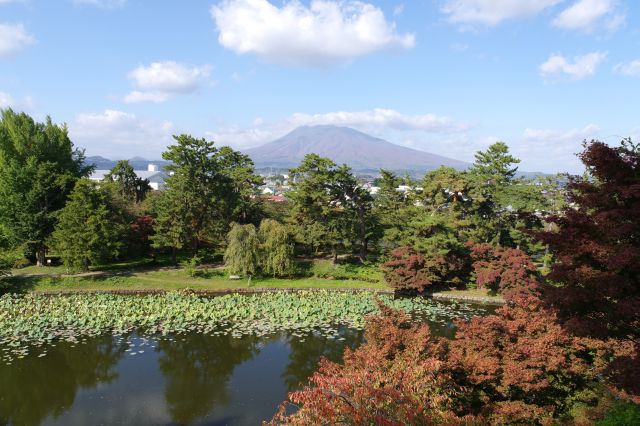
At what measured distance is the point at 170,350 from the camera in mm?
19875

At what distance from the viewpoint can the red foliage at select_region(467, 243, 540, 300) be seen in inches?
1079

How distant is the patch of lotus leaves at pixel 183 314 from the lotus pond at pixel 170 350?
6 centimetres

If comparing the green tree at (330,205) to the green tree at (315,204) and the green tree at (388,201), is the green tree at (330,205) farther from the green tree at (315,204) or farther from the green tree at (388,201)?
the green tree at (388,201)

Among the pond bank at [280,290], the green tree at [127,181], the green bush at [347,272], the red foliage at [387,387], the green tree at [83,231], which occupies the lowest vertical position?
the pond bank at [280,290]

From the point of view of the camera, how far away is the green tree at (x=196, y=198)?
107 feet

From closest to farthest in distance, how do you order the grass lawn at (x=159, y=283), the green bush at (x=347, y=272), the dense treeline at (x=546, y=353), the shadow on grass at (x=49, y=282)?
the dense treeline at (x=546, y=353), the shadow on grass at (x=49, y=282), the grass lawn at (x=159, y=283), the green bush at (x=347, y=272)

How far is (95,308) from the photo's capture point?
24531 mm

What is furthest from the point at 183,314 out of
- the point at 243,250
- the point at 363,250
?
the point at 363,250

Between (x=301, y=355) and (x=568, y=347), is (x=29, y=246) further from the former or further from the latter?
(x=568, y=347)

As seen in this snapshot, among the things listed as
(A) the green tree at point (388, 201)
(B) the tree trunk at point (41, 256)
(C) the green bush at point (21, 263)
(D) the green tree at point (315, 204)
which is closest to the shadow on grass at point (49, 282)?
(C) the green bush at point (21, 263)

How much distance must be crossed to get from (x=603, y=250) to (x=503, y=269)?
21528 millimetres

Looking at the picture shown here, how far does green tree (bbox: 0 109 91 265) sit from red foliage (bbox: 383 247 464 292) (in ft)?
81.7

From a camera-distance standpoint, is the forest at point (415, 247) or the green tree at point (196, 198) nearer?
the forest at point (415, 247)

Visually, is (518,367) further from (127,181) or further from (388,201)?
(127,181)
